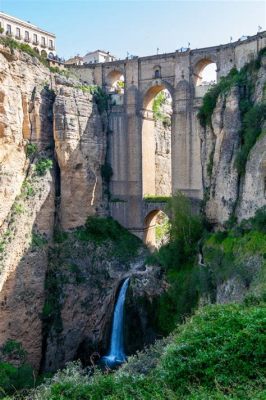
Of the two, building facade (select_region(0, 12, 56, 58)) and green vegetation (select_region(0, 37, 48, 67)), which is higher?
building facade (select_region(0, 12, 56, 58))

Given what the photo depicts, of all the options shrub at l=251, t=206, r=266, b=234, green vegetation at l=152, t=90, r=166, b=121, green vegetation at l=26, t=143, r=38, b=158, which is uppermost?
green vegetation at l=152, t=90, r=166, b=121

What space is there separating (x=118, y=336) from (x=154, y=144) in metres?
13.0

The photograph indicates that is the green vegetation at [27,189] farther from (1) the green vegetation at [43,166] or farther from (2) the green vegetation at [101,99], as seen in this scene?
(2) the green vegetation at [101,99]

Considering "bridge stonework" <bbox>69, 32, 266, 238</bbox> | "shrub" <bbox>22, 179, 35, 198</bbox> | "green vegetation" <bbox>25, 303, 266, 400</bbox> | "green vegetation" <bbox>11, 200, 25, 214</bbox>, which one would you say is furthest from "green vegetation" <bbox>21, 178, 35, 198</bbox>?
"green vegetation" <bbox>25, 303, 266, 400</bbox>

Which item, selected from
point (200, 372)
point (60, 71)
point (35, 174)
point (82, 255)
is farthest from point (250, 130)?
point (60, 71)

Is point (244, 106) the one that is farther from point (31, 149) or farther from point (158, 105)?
point (158, 105)

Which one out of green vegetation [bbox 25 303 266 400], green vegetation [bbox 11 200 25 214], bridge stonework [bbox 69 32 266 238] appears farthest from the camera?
bridge stonework [bbox 69 32 266 238]

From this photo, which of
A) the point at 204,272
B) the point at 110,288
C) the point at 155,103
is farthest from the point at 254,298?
the point at 155,103

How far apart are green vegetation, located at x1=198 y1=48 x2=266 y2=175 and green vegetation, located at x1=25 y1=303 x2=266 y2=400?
905 cm

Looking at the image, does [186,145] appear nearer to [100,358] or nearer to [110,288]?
[110,288]

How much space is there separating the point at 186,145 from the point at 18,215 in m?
9.78

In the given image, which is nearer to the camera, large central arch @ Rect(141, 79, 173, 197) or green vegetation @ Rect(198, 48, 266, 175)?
green vegetation @ Rect(198, 48, 266, 175)

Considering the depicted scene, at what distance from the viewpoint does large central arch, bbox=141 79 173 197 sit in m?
29.0

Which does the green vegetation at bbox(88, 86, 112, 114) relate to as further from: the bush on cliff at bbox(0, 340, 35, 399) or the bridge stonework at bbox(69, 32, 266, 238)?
the bush on cliff at bbox(0, 340, 35, 399)
